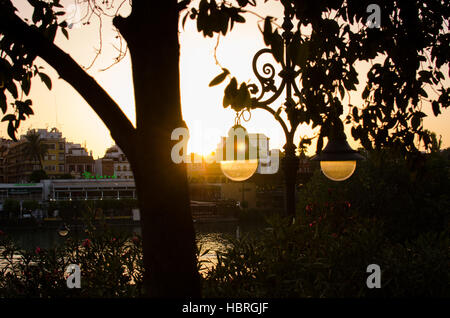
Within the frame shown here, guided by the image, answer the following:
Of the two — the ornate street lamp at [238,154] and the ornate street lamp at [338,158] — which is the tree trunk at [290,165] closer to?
the ornate street lamp at [338,158]

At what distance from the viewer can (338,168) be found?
4.70 m

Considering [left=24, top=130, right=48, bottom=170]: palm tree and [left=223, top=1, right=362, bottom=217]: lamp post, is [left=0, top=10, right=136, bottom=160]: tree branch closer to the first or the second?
[left=223, top=1, right=362, bottom=217]: lamp post

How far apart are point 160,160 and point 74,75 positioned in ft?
2.24

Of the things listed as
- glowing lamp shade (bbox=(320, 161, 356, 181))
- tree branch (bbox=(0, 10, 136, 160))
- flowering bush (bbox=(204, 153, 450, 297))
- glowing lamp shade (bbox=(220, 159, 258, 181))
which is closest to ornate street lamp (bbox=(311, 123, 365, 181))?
glowing lamp shade (bbox=(320, 161, 356, 181))

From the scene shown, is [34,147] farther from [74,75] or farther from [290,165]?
[74,75]

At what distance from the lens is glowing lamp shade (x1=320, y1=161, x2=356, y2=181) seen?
465 cm

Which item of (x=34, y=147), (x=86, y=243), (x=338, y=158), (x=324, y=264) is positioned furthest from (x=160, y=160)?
(x=34, y=147)

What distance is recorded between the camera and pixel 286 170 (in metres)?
4.50

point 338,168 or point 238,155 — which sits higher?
point 238,155

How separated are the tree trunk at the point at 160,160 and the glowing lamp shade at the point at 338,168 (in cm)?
275

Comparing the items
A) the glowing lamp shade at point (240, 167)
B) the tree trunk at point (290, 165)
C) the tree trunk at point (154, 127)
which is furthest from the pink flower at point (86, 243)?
the tree trunk at point (154, 127)

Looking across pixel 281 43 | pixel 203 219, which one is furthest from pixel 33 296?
pixel 203 219

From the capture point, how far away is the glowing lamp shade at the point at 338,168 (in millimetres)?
4652
